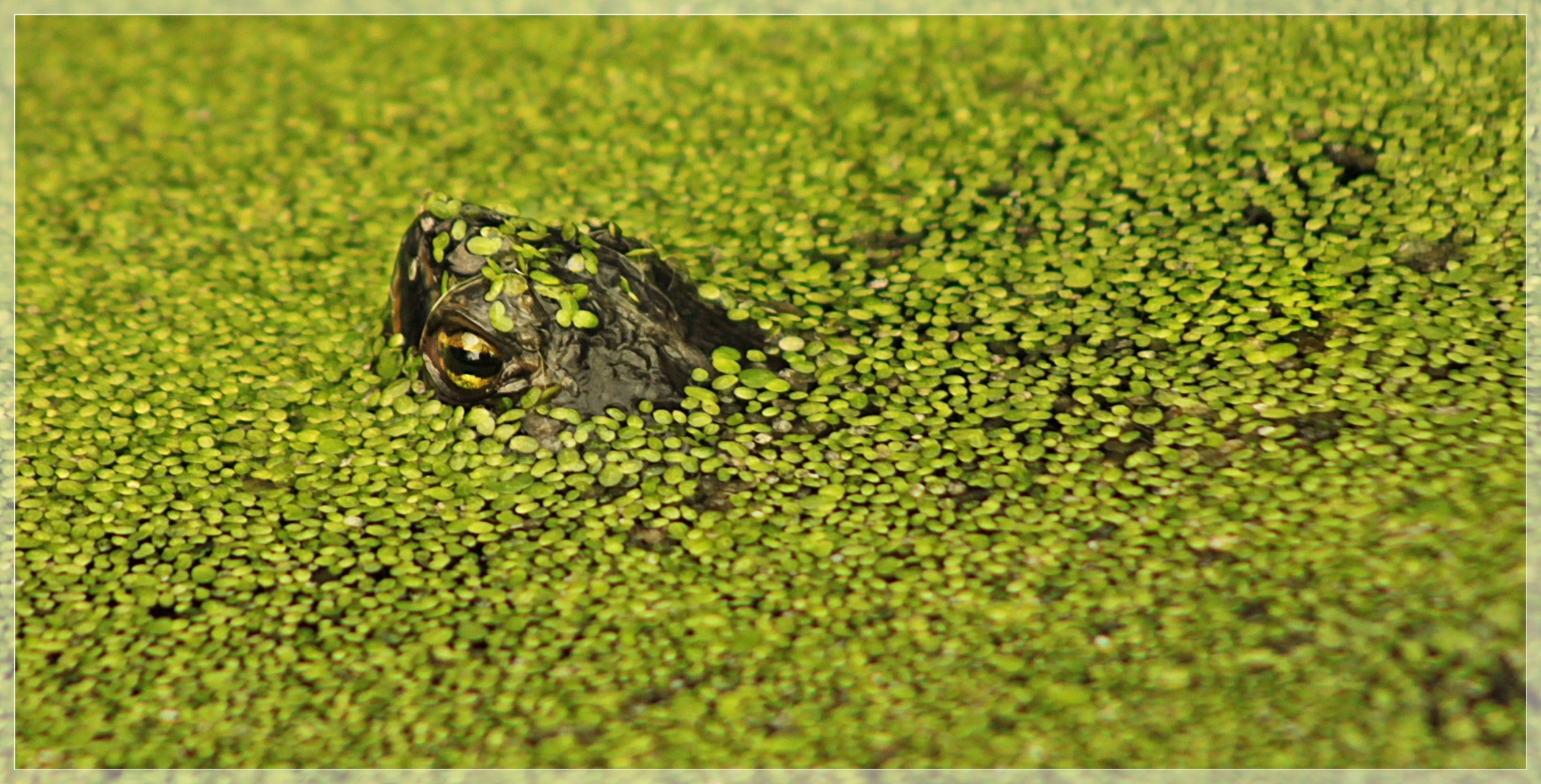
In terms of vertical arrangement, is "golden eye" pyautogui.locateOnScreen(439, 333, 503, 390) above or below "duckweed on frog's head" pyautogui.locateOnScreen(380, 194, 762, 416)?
below

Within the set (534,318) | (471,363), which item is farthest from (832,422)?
(471,363)

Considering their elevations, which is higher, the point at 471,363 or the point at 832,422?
the point at 832,422

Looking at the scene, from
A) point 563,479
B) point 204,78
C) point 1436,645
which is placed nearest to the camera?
point 1436,645

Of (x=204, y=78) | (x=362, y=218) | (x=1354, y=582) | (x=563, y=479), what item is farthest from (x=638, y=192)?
(x=1354, y=582)

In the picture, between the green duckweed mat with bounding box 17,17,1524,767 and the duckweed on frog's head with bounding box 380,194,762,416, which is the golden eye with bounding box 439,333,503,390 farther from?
the green duckweed mat with bounding box 17,17,1524,767

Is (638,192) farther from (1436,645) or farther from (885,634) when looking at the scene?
(1436,645)

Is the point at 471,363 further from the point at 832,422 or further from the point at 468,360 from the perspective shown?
the point at 832,422

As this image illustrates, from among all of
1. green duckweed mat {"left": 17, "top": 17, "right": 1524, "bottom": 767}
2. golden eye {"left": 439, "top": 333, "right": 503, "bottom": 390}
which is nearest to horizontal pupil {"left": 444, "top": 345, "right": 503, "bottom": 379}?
golden eye {"left": 439, "top": 333, "right": 503, "bottom": 390}
